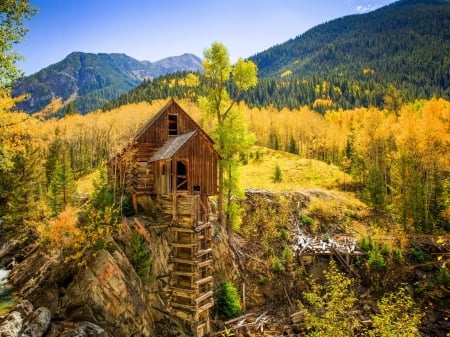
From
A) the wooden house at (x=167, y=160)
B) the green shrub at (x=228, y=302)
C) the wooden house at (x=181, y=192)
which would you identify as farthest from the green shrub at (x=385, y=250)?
the wooden house at (x=167, y=160)

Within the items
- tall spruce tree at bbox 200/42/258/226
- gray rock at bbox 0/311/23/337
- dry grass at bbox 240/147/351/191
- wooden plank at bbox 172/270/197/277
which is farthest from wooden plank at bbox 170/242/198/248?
dry grass at bbox 240/147/351/191

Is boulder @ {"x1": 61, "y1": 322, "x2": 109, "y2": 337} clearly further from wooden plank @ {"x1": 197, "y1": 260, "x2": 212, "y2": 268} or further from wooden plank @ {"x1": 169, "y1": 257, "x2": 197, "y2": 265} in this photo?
wooden plank @ {"x1": 197, "y1": 260, "x2": 212, "y2": 268}

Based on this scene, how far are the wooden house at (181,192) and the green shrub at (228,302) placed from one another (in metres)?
1.64

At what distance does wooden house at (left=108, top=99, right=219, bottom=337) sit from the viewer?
74.8 ft

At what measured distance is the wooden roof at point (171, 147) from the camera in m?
24.2

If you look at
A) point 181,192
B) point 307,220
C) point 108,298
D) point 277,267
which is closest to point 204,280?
point 181,192

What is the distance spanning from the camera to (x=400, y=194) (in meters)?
37.6

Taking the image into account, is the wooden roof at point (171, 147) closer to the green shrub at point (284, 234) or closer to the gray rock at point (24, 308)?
the gray rock at point (24, 308)

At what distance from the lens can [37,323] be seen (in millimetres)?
16094

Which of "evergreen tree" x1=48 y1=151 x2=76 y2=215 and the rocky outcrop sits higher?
"evergreen tree" x1=48 y1=151 x2=76 y2=215

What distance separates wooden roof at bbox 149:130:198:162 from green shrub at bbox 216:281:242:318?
10930 millimetres

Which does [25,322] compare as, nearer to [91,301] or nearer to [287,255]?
[91,301]

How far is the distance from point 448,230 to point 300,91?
13027 cm

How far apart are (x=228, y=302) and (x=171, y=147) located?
40.8 ft
